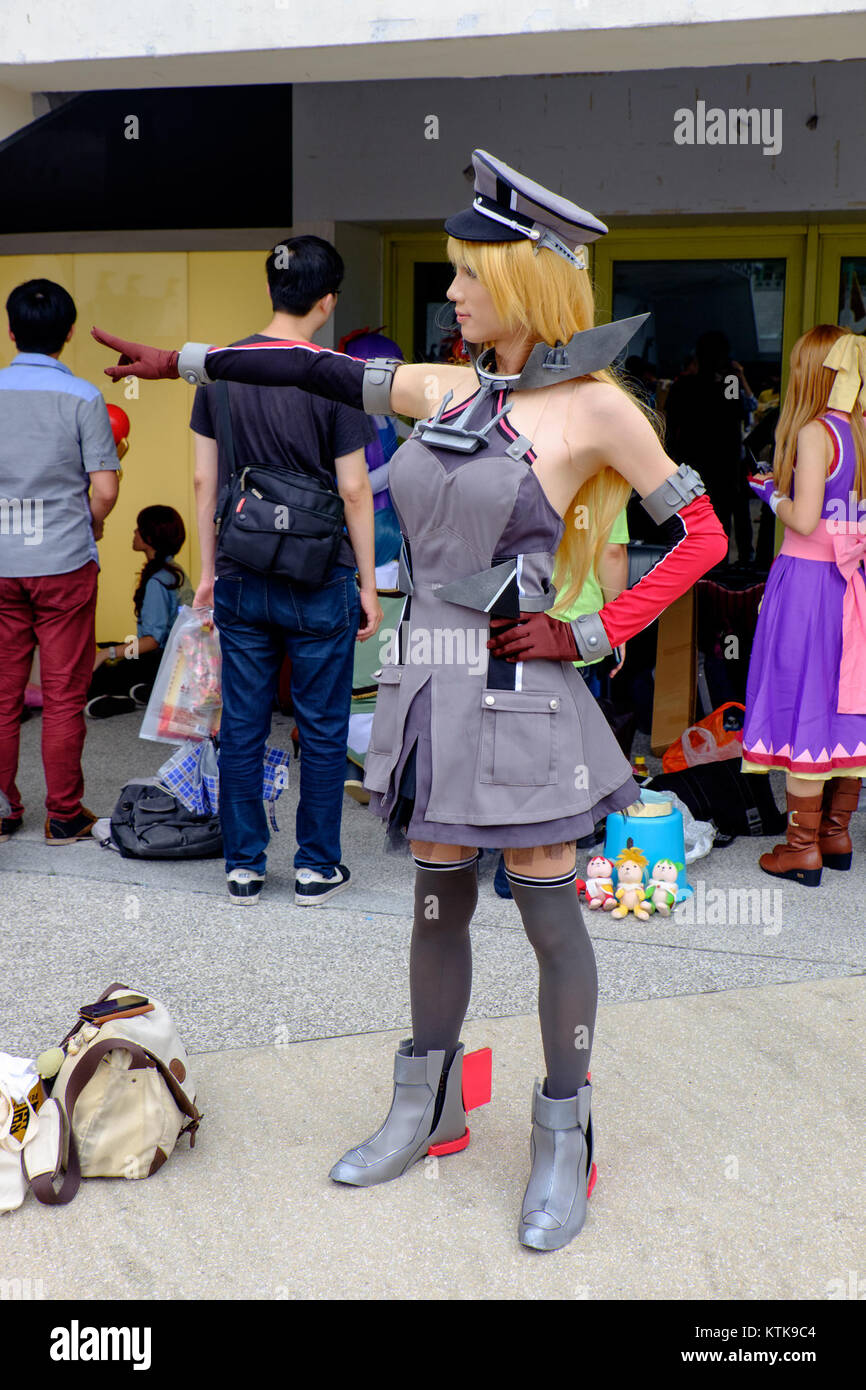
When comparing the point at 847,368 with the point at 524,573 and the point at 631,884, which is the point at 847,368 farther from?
the point at 524,573

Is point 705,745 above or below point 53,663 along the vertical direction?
below

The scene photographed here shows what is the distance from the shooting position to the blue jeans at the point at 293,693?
162 inches

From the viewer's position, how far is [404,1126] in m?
2.71

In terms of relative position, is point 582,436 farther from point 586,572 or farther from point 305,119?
point 305,119

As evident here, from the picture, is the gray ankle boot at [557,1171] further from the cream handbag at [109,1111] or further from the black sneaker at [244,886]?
the black sneaker at [244,886]

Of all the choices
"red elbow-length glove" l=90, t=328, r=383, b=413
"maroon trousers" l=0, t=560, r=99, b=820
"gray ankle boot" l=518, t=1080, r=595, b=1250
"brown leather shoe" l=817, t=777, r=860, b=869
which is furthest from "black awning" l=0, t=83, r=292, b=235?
"gray ankle boot" l=518, t=1080, r=595, b=1250

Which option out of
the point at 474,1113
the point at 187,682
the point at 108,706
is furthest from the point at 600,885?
the point at 108,706

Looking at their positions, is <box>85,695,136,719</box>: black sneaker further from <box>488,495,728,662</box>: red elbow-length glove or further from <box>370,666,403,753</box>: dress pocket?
<box>488,495,728,662</box>: red elbow-length glove

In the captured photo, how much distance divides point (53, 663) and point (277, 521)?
1.27 metres

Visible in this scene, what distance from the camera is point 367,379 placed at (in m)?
2.53

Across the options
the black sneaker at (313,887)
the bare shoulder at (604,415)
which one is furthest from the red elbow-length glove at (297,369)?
the black sneaker at (313,887)

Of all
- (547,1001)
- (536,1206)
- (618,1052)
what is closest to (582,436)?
(547,1001)

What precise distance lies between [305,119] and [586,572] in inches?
216
